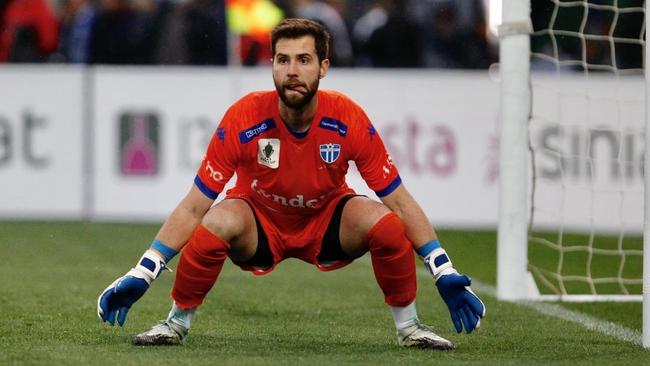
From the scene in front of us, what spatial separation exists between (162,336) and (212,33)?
10803mm

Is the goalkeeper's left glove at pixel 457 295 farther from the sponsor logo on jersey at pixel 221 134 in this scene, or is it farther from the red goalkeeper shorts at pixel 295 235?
the sponsor logo on jersey at pixel 221 134

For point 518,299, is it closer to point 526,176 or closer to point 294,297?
point 526,176

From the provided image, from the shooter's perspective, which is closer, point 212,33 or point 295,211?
point 295,211

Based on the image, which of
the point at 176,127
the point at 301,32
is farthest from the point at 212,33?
the point at 301,32

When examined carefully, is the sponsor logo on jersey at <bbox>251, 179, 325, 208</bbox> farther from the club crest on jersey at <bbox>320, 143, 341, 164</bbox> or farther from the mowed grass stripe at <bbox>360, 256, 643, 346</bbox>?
the mowed grass stripe at <bbox>360, 256, 643, 346</bbox>

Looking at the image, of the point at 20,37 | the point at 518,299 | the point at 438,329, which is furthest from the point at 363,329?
the point at 20,37

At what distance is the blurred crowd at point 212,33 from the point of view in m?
16.2

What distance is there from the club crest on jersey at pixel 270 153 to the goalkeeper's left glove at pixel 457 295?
75 cm

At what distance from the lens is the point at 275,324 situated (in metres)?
6.91

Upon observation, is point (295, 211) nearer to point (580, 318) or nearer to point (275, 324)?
point (275, 324)

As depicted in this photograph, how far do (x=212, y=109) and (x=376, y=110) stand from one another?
1658 millimetres

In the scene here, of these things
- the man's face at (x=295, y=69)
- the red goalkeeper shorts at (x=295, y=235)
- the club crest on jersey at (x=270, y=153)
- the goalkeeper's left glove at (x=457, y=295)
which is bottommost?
the goalkeeper's left glove at (x=457, y=295)

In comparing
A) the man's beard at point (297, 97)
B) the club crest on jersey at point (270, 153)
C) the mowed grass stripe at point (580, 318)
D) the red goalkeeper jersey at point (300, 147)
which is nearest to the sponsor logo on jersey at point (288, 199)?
the red goalkeeper jersey at point (300, 147)

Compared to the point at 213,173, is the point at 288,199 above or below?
below
